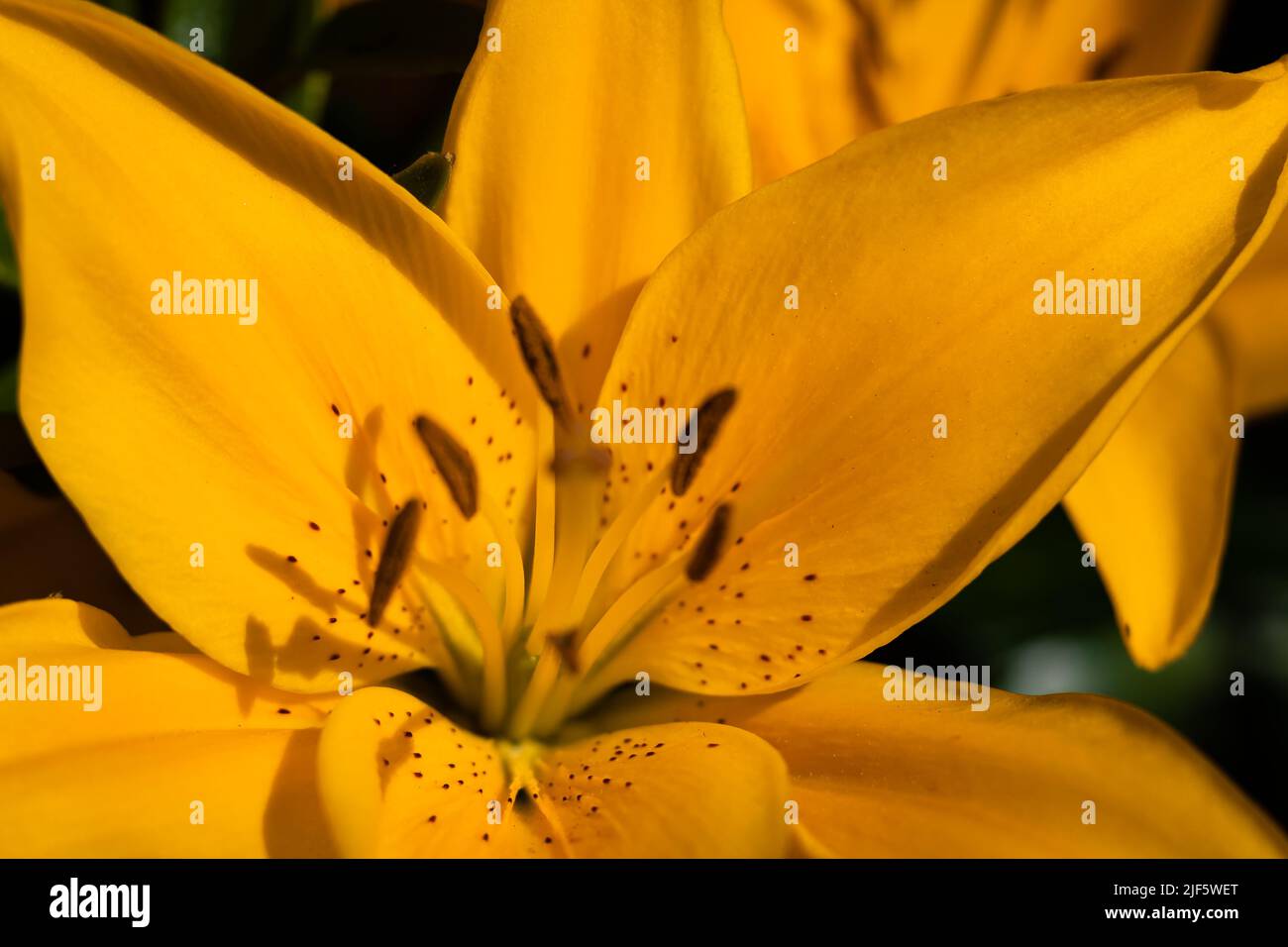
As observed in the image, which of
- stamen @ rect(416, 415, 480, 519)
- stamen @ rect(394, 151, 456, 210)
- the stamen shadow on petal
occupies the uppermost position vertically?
stamen @ rect(394, 151, 456, 210)

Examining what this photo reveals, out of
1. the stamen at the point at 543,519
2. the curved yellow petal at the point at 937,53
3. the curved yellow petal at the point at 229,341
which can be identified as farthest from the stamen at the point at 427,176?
the curved yellow petal at the point at 937,53

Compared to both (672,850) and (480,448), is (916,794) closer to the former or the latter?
(672,850)

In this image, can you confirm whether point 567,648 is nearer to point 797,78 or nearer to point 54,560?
point 54,560

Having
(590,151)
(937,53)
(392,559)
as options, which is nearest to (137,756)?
(392,559)

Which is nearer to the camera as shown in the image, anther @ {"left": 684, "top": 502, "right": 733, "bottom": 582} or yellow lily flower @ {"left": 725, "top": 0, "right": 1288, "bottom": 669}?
anther @ {"left": 684, "top": 502, "right": 733, "bottom": 582}
